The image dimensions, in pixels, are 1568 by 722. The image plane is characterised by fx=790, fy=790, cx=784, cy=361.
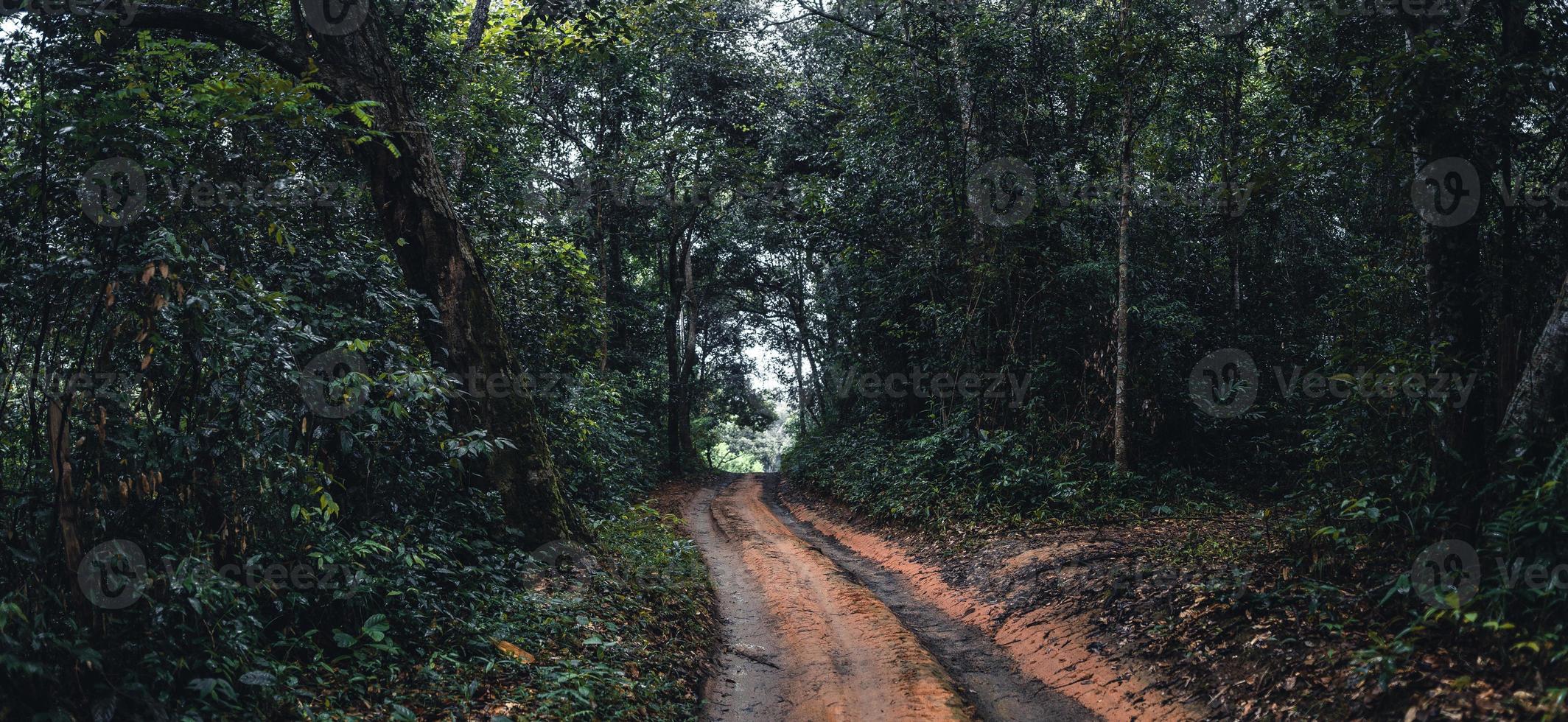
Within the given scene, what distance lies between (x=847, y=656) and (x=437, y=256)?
18.0 feet

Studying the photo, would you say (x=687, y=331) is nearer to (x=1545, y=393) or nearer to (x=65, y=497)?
(x=65, y=497)

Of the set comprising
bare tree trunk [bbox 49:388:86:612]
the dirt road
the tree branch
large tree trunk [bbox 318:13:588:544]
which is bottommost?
the dirt road

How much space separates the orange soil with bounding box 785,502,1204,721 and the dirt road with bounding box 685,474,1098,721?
0.49ft

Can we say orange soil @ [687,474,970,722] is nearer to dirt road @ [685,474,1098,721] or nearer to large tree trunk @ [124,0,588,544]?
dirt road @ [685,474,1098,721]

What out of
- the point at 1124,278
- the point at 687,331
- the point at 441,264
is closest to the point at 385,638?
the point at 441,264

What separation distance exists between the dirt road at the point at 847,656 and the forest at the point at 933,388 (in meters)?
0.06

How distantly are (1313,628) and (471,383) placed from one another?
717 centimetres

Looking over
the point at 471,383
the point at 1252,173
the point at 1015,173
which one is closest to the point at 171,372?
the point at 471,383

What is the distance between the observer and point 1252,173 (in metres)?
8.21

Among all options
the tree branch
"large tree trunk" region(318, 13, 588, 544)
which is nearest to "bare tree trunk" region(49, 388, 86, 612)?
"large tree trunk" region(318, 13, 588, 544)

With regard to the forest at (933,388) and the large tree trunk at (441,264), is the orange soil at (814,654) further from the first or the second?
the large tree trunk at (441,264)

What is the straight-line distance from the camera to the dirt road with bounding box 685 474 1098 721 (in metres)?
6.06

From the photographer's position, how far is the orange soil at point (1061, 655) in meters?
5.70

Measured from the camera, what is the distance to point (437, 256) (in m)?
7.77
